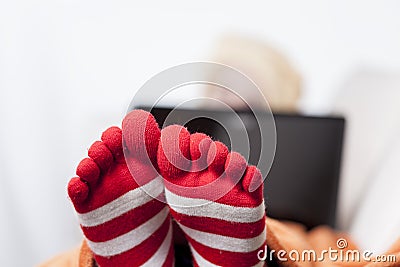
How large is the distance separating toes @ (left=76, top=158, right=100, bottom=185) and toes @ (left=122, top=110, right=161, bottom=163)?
0.12ft

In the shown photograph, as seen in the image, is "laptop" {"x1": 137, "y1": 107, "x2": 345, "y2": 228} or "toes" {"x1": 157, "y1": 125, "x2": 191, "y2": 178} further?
"laptop" {"x1": 137, "y1": 107, "x2": 345, "y2": 228}

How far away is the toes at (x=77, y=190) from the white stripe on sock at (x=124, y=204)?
0.08 ft

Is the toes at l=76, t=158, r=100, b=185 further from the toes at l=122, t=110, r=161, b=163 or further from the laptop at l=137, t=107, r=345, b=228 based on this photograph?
the laptop at l=137, t=107, r=345, b=228

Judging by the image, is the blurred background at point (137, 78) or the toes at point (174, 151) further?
the blurred background at point (137, 78)

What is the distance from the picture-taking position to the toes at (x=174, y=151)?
0.49 meters

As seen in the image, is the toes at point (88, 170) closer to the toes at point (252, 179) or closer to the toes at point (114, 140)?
the toes at point (114, 140)

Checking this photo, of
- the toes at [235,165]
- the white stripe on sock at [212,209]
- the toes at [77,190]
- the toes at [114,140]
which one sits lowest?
the white stripe on sock at [212,209]

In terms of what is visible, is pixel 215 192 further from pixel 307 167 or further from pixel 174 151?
pixel 307 167

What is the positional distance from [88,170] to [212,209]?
12 cm

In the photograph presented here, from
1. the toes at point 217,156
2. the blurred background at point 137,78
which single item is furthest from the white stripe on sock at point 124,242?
the blurred background at point 137,78

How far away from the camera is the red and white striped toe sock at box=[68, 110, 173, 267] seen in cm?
50

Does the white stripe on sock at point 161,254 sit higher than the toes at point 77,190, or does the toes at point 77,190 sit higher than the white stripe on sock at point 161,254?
the toes at point 77,190

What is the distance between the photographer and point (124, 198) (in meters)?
0.52

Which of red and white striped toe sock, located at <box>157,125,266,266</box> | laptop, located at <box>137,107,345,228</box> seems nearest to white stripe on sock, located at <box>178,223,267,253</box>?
red and white striped toe sock, located at <box>157,125,266,266</box>
